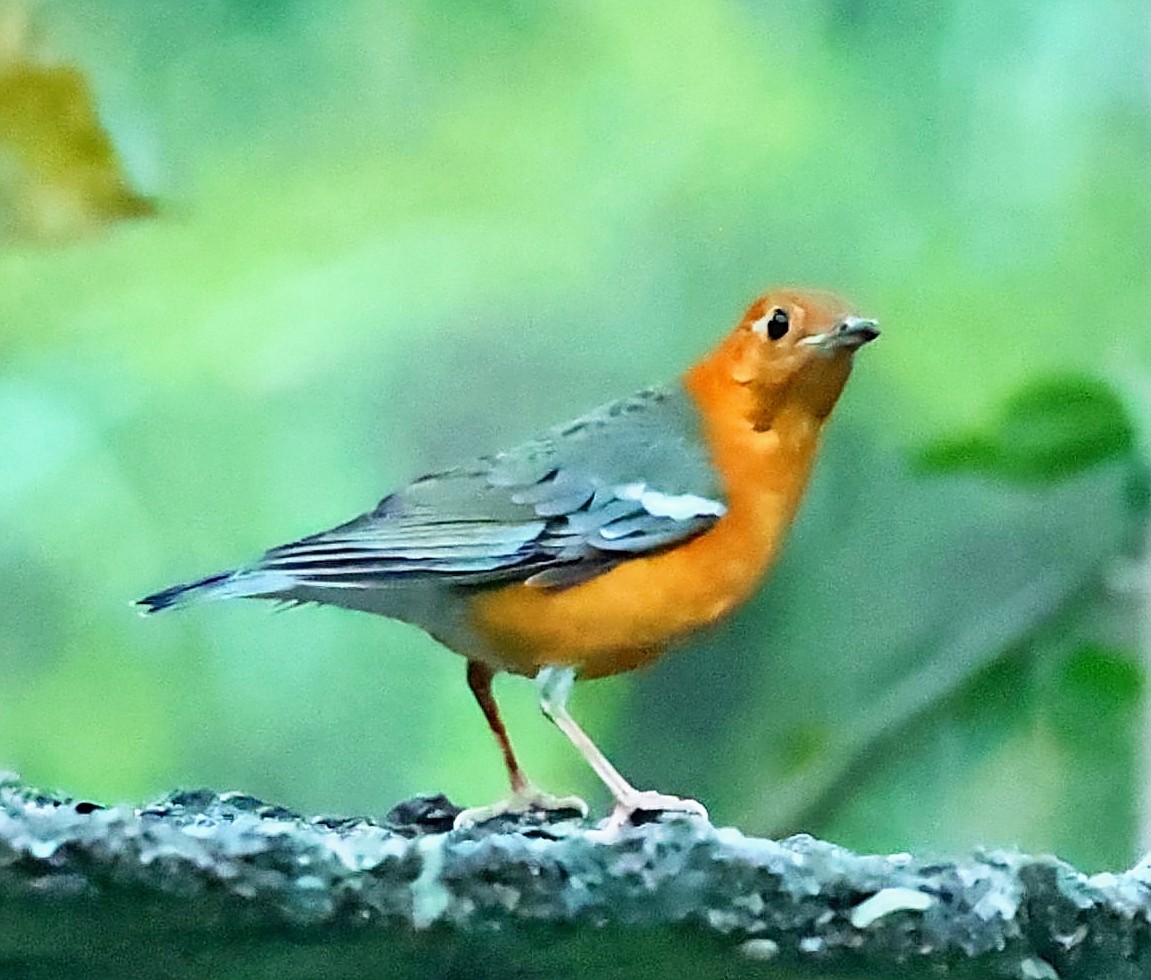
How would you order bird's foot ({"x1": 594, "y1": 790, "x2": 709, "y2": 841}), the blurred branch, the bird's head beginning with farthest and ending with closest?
the bird's head → bird's foot ({"x1": 594, "y1": 790, "x2": 709, "y2": 841}) → the blurred branch

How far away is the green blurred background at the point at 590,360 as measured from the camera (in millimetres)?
1414

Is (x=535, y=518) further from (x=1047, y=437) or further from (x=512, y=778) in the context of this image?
(x=1047, y=437)

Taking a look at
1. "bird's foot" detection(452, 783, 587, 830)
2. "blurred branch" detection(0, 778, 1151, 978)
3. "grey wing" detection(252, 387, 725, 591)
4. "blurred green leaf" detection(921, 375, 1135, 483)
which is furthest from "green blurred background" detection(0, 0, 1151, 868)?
"blurred branch" detection(0, 778, 1151, 978)

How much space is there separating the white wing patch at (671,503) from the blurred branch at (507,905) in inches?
13.6

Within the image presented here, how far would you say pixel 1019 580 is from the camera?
157 cm

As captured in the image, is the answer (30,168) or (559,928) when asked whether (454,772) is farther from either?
(559,928)

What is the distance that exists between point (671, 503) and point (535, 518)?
0.28ft

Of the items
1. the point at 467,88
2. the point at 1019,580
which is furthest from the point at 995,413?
the point at 467,88

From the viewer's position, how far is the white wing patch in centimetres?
97

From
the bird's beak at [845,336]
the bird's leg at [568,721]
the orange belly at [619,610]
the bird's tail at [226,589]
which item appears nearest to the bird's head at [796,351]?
the bird's beak at [845,336]

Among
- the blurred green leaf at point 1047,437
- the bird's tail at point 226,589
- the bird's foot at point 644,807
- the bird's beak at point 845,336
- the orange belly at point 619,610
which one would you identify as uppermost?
the blurred green leaf at point 1047,437

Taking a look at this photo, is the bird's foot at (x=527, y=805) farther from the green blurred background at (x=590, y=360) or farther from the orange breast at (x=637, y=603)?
the green blurred background at (x=590, y=360)

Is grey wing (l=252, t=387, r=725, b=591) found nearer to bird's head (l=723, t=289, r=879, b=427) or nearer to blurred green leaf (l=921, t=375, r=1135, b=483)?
bird's head (l=723, t=289, r=879, b=427)

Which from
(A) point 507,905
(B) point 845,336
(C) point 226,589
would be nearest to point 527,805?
(C) point 226,589
